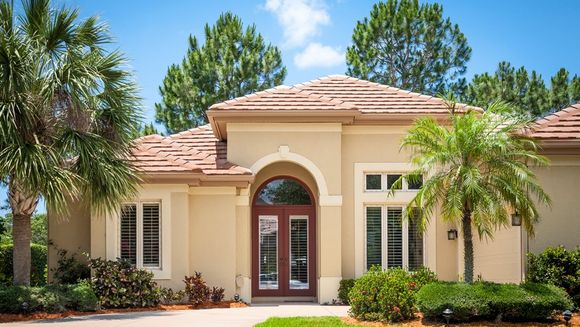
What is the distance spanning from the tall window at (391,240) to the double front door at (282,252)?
193 cm

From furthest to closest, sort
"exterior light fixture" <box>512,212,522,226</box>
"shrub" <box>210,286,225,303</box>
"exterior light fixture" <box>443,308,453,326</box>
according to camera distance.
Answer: "shrub" <box>210,286,225,303</box>, "exterior light fixture" <box>512,212,522,226</box>, "exterior light fixture" <box>443,308,453,326</box>

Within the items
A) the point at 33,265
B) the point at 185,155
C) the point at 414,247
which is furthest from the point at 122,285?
the point at 414,247

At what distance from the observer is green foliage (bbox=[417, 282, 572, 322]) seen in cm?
1412

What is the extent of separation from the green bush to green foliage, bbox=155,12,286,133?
11.2m

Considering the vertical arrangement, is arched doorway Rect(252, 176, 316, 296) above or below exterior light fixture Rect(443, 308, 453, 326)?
above

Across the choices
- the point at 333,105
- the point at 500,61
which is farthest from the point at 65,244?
the point at 500,61

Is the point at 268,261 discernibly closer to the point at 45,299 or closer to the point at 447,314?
the point at 45,299

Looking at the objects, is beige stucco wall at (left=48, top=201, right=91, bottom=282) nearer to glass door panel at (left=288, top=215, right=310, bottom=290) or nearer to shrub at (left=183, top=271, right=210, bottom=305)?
shrub at (left=183, top=271, right=210, bottom=305)

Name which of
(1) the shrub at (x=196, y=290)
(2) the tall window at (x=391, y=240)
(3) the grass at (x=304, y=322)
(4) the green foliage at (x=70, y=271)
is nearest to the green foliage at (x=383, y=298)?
(3) the grass at (x=304, y=322)

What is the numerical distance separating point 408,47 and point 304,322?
22726 millimetres

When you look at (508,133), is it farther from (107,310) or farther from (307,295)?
(107,310)

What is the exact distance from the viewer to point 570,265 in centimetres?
1585

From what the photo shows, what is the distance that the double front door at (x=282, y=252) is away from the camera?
2089 cm

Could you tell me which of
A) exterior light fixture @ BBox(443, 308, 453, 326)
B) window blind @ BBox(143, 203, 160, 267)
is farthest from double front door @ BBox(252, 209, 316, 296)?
exterior light fixture @ BBox(443, 308, 453, 326)
